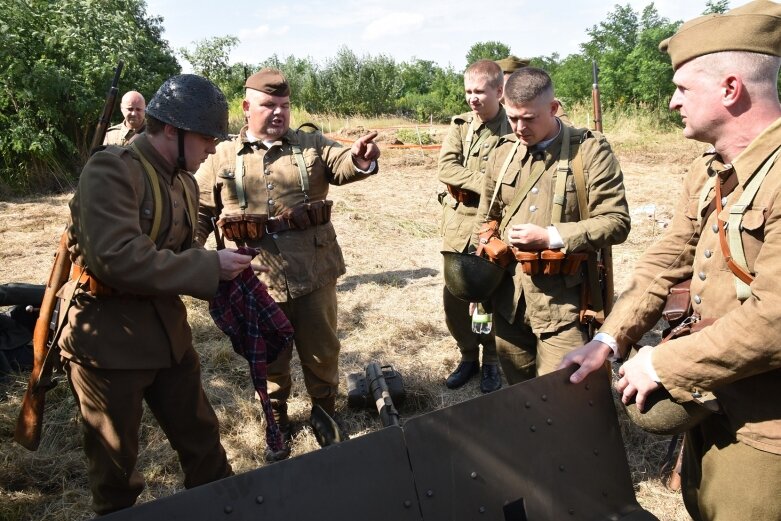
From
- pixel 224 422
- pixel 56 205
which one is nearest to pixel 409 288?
pixel 224 422

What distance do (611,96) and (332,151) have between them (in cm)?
2180

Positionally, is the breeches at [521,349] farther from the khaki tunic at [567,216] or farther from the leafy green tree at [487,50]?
the leafy green tree at [487,50]

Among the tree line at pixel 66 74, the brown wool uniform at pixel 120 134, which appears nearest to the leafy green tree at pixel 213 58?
A: the tree line at pixel 66 74

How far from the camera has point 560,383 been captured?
1855 mm

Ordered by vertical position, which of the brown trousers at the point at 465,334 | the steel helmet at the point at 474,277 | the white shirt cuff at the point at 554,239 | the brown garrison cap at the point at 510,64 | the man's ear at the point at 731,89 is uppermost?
the brown garrison cap at the point at 510,64

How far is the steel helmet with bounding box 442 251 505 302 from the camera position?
11.0 feet

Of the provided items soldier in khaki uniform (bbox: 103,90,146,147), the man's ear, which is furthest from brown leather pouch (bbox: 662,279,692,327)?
soldier in khaki uniform (bbox: 103,90,146,147)

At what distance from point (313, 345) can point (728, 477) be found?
8.07 ft

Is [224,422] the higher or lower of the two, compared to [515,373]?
lower

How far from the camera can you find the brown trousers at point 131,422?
257cm

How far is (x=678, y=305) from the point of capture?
2.06 meters

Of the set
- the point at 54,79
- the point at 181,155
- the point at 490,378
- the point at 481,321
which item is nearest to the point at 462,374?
the point at 490,378

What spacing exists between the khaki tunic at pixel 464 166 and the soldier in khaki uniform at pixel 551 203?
996 millimetres

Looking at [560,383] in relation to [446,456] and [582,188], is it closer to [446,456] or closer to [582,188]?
[446,456]
